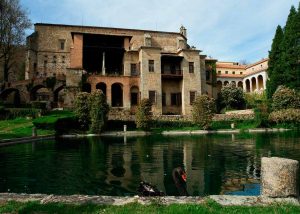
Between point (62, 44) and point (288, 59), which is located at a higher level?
point (62, 44)

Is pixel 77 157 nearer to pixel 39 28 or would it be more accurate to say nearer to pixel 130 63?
pixel 130 63

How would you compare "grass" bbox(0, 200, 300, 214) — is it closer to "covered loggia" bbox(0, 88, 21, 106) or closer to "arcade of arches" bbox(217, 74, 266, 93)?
"covered loggia" bbox(0, 88, 21, 106)

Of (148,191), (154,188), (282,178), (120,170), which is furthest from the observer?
(120,170)

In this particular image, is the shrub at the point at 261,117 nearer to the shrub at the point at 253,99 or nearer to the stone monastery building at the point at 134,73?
the stone monastery building at the point at 134,73

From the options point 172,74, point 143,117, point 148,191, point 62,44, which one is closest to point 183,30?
point 172,74

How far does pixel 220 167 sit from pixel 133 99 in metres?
32.7

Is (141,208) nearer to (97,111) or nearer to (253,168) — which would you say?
(253,168)

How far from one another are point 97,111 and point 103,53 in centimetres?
1544

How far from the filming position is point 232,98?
50062mm

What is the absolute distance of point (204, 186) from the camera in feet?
29.7

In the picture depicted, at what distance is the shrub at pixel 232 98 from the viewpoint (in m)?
50.3

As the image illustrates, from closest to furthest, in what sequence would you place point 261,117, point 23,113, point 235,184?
point 235,184
point 23,113
point 261,117

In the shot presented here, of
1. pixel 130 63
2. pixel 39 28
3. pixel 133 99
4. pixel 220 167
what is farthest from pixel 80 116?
pixel 39 28

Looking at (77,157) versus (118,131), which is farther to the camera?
(118,131)
